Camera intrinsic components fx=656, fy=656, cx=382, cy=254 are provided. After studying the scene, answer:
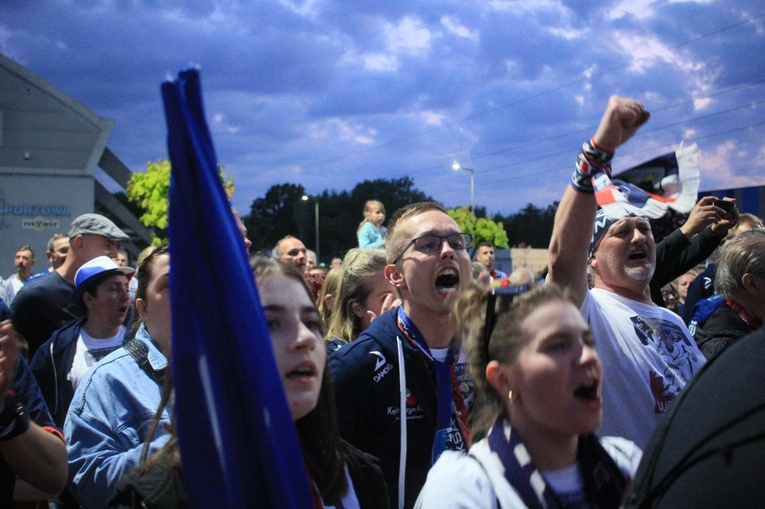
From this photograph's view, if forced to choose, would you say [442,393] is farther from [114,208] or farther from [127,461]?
[114,208]

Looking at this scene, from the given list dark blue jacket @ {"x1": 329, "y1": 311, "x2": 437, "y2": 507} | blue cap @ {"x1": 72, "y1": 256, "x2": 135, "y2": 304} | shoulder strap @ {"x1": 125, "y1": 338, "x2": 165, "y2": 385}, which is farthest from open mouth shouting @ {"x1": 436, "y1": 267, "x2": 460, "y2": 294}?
blue cap @ {"x1": 72, "y1": 256, "x2": 135, "y2": 304}

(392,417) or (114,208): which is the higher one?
(114,208)

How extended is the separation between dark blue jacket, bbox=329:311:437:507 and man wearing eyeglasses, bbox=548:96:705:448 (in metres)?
0.83

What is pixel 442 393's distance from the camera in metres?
3.07

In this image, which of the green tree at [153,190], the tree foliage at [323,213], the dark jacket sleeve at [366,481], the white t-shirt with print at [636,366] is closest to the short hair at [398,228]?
the white t-shirt with print at [636,366]

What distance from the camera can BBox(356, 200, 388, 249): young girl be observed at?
962 cm

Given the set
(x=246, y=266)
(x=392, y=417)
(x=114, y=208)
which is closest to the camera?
(x=246, y=266)

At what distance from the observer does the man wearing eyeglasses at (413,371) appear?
2.96 meters

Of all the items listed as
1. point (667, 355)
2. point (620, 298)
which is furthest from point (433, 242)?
point (667, 355)

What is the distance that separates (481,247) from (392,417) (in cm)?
852

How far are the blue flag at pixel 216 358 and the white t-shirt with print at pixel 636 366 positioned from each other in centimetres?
195

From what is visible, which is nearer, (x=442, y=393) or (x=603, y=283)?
(x=442, y=393)

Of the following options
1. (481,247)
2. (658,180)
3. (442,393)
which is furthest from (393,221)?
(481,247)

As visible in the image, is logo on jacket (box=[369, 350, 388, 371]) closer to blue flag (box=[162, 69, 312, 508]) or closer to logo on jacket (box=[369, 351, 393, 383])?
logo on jacket (box=[369, 351, 393, 383])
